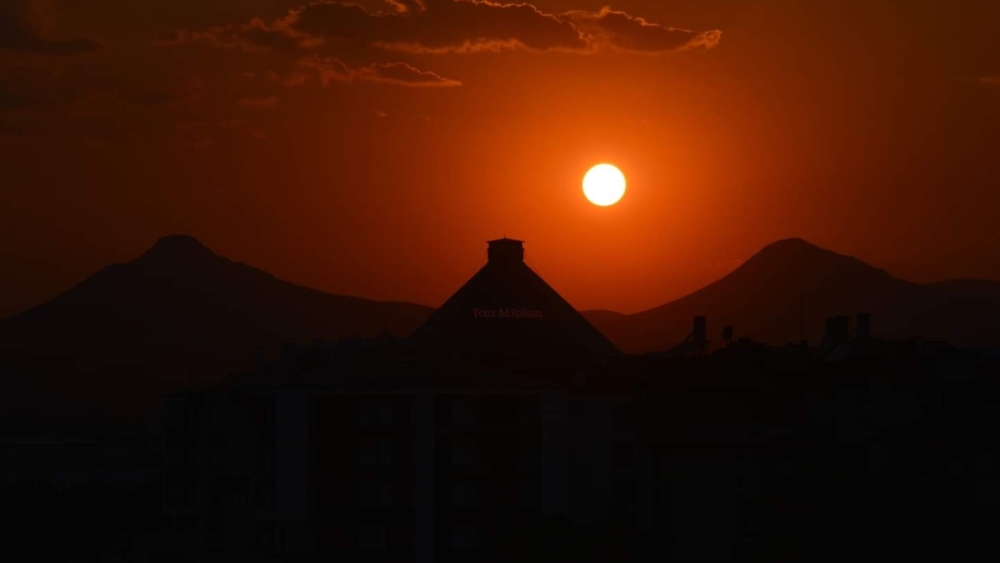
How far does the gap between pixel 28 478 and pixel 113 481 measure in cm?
1068

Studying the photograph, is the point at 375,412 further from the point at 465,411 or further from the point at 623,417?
the point at 623,417

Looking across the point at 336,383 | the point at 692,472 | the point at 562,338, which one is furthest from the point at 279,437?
the point at 562,338

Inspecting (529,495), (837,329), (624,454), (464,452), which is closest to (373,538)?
(464,452)

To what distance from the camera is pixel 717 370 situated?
92.8 meters

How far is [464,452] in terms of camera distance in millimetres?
91500

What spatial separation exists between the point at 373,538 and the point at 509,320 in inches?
1279

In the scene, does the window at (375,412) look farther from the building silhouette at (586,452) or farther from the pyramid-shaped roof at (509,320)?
the pyramid-shaped roof at (509,320)

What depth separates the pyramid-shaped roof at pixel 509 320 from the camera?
11369 centimetres

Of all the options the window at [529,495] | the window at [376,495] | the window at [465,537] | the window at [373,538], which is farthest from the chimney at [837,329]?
the window at [373,538]

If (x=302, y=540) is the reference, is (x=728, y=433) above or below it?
above

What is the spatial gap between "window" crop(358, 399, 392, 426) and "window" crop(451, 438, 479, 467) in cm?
421

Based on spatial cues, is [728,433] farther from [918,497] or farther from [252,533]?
[252,533]

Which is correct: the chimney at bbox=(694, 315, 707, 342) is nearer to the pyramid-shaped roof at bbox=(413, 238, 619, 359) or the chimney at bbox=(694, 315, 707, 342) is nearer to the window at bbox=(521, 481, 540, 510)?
the pyramid-shaped roof at bbox=(413, 238, 619, 359)

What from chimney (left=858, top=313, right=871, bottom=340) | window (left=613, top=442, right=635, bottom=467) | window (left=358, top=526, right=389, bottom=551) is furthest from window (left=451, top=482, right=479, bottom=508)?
chimney (left=858, top=313, right=871, bottom=340)
